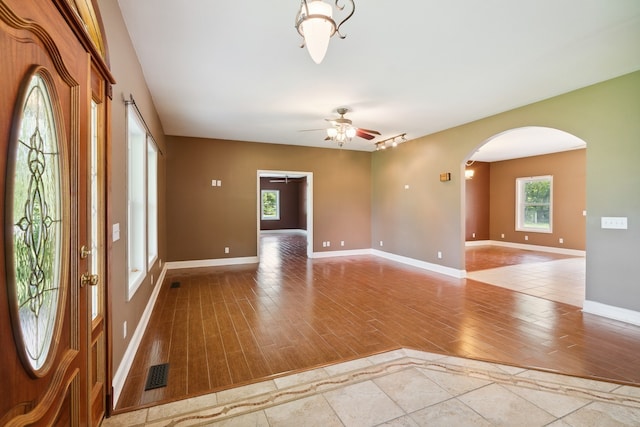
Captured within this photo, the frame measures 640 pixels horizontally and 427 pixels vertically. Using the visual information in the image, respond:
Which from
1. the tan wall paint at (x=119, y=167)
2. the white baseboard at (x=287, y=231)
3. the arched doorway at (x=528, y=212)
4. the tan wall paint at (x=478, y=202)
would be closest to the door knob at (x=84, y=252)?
the tan wall paint at (x=119, y=167)

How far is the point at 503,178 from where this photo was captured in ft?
30.3

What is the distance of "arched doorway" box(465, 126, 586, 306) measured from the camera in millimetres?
5594

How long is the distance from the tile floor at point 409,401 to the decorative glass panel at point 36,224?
1124 mm

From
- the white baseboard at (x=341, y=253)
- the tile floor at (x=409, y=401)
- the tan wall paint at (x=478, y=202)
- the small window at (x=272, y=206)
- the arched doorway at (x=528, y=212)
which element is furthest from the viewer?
the small window at (x=272, y=206)

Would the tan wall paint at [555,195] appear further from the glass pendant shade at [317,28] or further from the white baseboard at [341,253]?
the glass pendant shade at [317,28]

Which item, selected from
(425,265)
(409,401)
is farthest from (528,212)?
(409,401)

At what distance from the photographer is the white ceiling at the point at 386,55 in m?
2.22

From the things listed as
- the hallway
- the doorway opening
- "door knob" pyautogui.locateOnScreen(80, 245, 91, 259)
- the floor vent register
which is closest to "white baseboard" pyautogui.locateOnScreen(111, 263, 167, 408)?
the hallway

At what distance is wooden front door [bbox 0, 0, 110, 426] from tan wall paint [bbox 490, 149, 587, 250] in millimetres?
9901

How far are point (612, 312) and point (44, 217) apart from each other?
511 centimetres

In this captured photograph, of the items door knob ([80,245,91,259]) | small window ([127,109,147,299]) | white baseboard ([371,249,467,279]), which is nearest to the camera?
door knob ([80,245,91,259])

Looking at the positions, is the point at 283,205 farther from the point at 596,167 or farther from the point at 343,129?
the point at 596,167

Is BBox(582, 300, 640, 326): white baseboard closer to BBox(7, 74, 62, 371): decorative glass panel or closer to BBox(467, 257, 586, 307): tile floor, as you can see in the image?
BBox(467, 257, 586, 307): tile floor

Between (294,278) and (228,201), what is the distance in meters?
2.50
